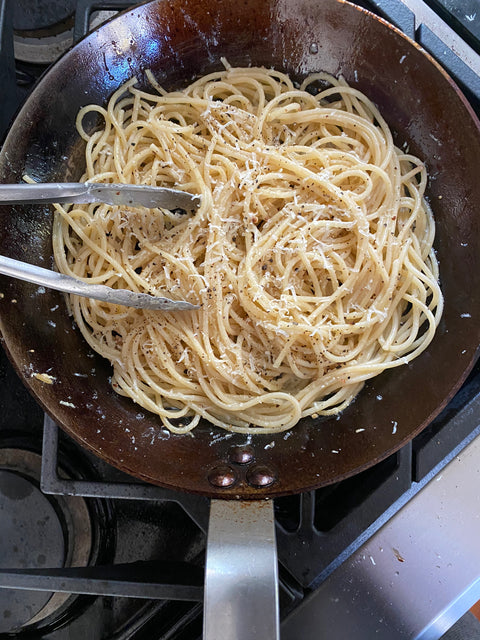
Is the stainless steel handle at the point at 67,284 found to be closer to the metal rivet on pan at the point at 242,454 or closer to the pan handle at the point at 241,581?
the metal rivet on pan at the point at 242,454

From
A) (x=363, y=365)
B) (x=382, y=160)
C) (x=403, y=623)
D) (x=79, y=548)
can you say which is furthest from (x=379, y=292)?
(x=79, y=548)

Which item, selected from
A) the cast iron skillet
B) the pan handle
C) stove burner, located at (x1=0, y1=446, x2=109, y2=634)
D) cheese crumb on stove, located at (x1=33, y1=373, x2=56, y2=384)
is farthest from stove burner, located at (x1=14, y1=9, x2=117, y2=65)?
the pan handle

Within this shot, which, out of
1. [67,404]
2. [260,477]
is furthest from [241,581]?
[67,404]

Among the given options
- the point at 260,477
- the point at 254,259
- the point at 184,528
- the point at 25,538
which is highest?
the point at 254,259

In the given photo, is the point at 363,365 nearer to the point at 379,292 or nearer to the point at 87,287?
the point at 379,292

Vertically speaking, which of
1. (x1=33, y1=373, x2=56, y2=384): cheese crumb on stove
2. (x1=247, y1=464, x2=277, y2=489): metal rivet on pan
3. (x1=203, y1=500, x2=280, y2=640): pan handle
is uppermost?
(x1=247, y1=464, x2=277, y2=489): metal rivet on pan

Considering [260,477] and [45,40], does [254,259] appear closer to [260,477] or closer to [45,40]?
[260,477]

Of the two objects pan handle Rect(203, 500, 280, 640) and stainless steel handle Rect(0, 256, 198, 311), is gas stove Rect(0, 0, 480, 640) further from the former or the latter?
stainless steel handle Rect(0, 256, 198, 311)
